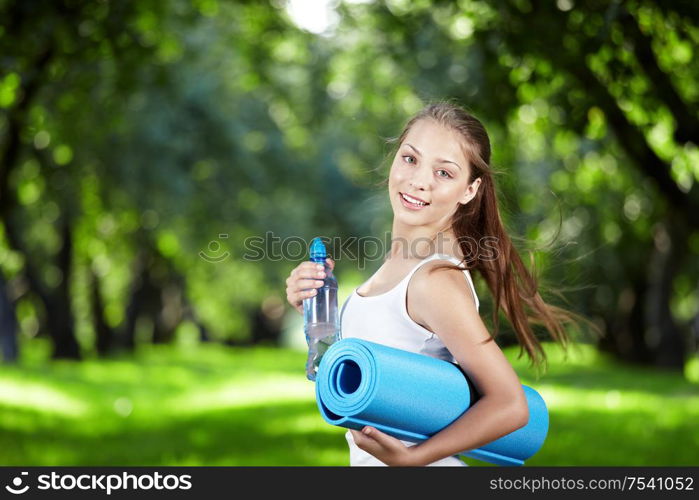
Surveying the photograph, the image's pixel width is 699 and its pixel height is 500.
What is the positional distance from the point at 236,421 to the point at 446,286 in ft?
33.1

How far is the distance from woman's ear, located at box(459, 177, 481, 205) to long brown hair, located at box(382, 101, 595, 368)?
0.01 m

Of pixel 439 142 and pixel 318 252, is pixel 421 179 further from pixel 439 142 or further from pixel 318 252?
pixel 318 252

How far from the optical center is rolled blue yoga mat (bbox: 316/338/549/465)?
90.6 inches

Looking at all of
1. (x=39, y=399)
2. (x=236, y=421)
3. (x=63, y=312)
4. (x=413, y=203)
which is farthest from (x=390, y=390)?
(x=63, y=312)

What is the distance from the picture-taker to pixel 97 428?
12.1 m

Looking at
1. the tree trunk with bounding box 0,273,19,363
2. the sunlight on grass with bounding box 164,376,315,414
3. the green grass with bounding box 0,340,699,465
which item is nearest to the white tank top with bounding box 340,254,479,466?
the green grass with bounding box 0,340,699,465

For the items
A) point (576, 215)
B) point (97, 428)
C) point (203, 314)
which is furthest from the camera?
point (203, 314)

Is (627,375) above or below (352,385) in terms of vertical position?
above

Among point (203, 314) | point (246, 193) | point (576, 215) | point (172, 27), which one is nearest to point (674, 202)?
point (172, 27)

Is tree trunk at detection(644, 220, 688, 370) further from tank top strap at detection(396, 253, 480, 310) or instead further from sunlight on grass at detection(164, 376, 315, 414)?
tank top strap at detection(396, 253, 480, 310)
